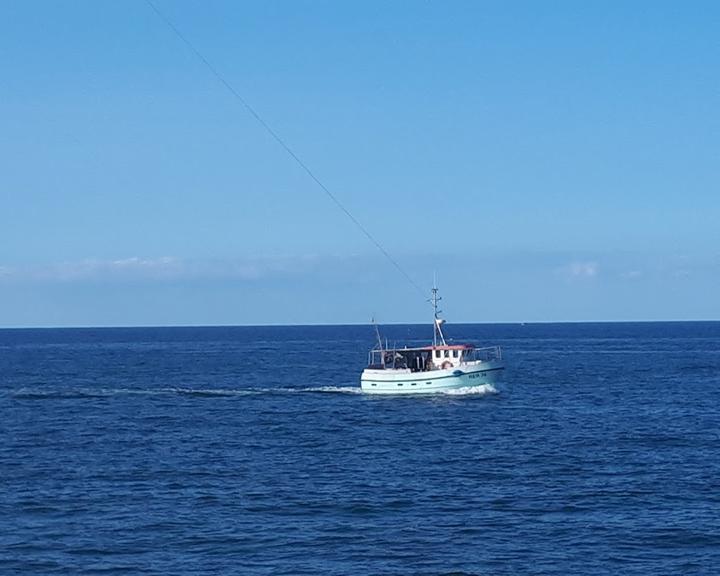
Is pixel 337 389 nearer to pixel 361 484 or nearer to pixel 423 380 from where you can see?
pixel 423 380

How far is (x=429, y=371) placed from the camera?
86.6 m

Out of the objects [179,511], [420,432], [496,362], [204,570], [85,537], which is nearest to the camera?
[204,570]

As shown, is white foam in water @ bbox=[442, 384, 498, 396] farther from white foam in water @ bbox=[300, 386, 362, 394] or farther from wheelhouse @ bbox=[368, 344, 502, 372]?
white foam in water @ bbox=[300, 386, 362, 394]

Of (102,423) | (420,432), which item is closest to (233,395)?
(102,423)

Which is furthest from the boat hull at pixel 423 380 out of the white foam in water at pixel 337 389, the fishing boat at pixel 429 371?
the white foam in water at pixel 337 389

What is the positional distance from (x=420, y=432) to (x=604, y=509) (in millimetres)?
26071

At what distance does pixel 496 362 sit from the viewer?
91188 mm

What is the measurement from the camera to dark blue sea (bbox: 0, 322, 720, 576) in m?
35.3

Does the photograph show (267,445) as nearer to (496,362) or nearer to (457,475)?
(457,475)

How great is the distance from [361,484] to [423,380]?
127 feet

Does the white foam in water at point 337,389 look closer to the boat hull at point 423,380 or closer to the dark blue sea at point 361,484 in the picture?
the dark blue sea at point 361,484

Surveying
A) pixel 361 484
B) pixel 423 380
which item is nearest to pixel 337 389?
pixel 423 380

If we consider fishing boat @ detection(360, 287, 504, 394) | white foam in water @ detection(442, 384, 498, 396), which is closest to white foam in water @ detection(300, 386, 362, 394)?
fishing boat @ detection(360, 287, 504, 394)

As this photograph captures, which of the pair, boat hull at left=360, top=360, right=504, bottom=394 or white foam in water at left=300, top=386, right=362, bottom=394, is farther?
white foam in water at left=300, top=386, right=362, bottom=394
